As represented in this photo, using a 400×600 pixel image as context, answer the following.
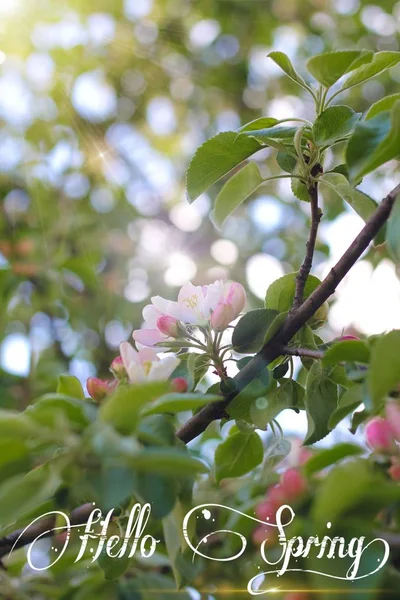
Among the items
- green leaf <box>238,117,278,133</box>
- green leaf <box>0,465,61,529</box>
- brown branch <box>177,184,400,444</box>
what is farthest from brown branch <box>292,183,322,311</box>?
green leaf <box>0,465,61,529</box>

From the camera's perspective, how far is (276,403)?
2.72 feet

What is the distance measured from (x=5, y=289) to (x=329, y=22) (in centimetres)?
201

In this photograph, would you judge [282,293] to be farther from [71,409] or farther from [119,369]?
[71,409]

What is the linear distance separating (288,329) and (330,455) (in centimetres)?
17

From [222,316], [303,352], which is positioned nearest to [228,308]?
[222,316]

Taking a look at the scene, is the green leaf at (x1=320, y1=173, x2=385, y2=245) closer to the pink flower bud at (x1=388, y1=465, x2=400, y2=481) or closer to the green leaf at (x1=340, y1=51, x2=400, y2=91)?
the green leaf at (x1=340, y1=51, x2=400, y2=91)

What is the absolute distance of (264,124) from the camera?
840 millimetres

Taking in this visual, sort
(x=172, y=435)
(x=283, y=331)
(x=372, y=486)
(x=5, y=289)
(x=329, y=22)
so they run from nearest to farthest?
(x=372, y=486) → (x=172, y=435) → (x=283, y=331) → (x=5, y=289) → (x=329, y=22)

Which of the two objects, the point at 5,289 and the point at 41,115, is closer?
the point at 5,289

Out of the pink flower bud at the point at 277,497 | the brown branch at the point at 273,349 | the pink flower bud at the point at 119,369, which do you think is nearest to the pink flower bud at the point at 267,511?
the pink flower bud at the point at 277,497

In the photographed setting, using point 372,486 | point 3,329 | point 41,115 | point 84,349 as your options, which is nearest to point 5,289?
point 3,329

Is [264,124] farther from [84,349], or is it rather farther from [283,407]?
[84,349]

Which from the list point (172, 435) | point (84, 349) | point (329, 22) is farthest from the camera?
point (329, 22)

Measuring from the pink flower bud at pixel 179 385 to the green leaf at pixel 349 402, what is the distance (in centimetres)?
15
